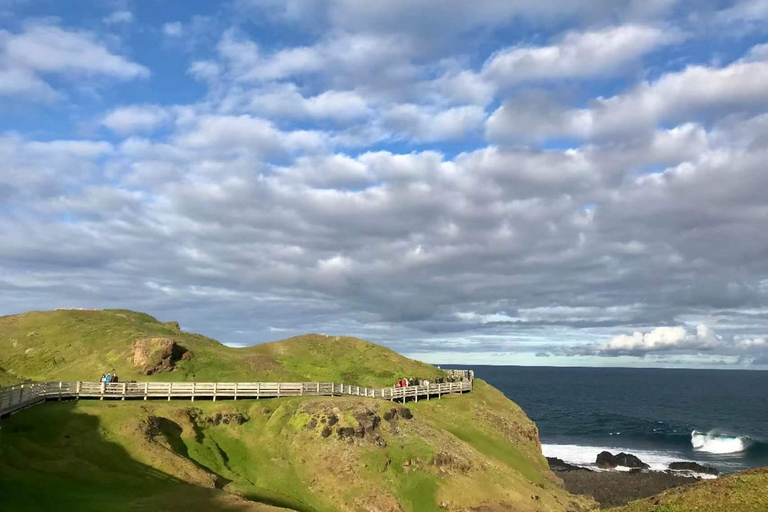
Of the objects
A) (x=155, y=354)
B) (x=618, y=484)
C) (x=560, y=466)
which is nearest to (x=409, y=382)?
(x=618, y=484)

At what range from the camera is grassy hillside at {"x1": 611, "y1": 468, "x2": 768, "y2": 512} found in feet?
66.1

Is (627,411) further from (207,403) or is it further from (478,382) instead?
(207,403)

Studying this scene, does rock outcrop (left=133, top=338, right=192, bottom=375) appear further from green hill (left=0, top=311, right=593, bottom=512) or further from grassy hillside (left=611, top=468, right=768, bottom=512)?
grassy hillside (left=611, top=468, right=768, bottom=512)

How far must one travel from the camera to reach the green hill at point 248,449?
3384 cm

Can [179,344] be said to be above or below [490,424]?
above

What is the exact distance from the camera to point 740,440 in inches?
4552

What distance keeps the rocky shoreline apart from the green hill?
848 centimetres

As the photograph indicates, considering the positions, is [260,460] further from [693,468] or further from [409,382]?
[693,468]

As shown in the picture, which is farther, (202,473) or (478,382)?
(478,382)

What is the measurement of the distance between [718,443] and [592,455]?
112ft

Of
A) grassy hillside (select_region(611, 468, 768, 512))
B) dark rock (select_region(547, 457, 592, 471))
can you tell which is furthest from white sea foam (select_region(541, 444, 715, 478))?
grassy hillside (select_region(611, 468, 768, 512))

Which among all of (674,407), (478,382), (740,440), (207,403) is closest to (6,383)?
(207,403)

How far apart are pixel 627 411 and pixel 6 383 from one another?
523 feet

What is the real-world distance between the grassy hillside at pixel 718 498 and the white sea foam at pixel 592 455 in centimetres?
6991
